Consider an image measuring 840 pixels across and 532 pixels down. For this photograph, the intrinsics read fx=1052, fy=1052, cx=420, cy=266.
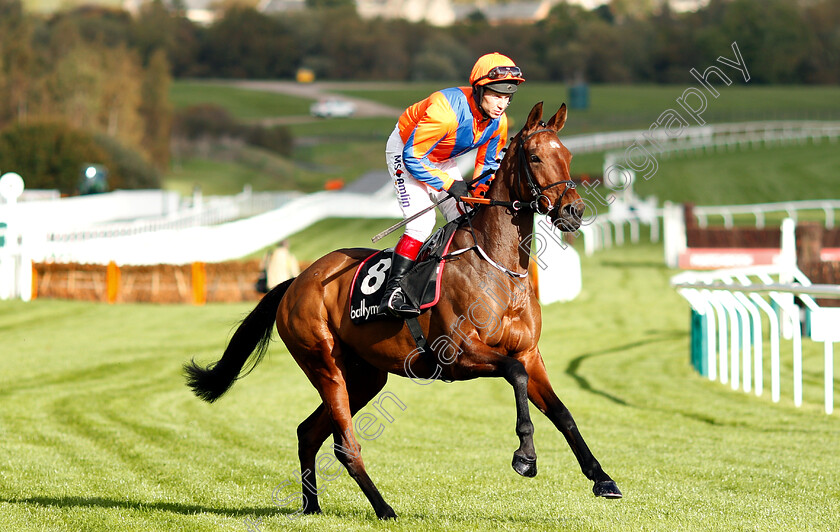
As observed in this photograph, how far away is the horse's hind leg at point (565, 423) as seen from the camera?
457 cm

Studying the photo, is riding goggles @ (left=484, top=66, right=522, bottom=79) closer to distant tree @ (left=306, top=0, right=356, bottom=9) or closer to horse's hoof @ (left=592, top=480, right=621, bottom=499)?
horse's hoof @ (left=592, top=480, right=621, bottom=499)

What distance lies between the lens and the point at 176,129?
60812 millimetres

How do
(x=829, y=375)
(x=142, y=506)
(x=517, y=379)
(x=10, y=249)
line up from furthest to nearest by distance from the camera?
(x=10, y=249) < (x=829, y=375) < (x=142, y=506) < (x=517, y=379)

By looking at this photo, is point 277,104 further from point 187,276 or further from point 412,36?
point 187,276

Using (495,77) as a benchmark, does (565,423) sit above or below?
below

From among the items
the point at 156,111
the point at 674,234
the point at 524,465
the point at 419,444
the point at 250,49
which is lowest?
the point at 419,444

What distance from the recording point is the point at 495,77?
502cm

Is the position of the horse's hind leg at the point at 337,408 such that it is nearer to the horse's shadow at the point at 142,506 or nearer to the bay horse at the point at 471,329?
the bay horse at the point at 471,329

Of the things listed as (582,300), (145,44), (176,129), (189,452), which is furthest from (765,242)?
(145,44)

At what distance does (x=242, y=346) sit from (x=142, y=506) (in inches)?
45.5

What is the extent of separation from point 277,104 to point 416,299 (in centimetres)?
7569

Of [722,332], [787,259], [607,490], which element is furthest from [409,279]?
[787,259]

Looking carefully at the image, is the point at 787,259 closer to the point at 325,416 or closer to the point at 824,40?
the point at 325,416

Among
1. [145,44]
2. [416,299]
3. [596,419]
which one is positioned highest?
[145,44]
